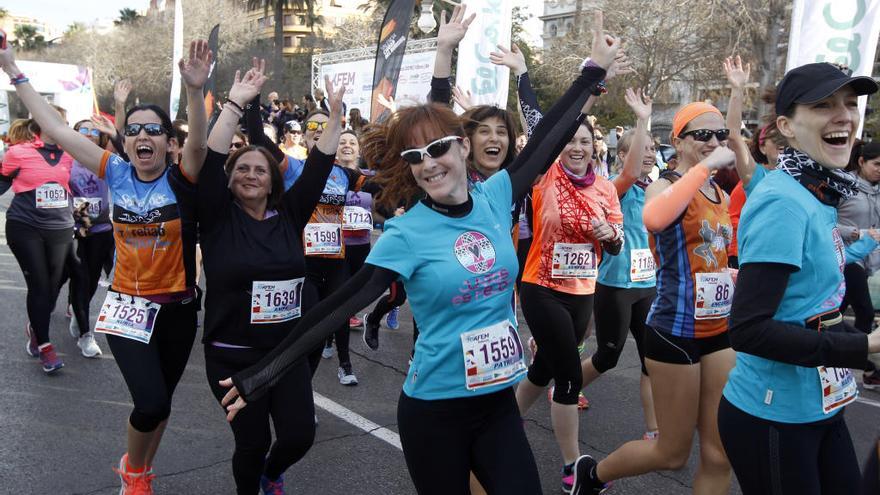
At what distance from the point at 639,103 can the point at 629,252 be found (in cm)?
110

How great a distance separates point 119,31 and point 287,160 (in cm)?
6125

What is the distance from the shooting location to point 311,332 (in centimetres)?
243

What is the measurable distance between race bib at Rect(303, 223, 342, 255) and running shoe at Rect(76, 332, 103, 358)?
7.38 feet

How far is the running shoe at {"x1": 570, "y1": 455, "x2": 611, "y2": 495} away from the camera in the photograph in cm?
368

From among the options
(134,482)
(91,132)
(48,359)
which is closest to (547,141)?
(134,482)

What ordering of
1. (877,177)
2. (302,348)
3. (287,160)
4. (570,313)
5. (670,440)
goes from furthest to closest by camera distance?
1. (877,177)
2. (287,160)
3. (570,313)
4. (670,440)
5. (302,348)

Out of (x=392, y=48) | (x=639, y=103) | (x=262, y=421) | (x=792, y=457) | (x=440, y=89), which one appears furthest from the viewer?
(x=392, y=48)

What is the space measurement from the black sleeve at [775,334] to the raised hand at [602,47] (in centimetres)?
143

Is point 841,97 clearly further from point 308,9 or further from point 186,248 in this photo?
point 308,9

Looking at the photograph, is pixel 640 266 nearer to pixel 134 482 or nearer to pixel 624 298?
pixel 624 298

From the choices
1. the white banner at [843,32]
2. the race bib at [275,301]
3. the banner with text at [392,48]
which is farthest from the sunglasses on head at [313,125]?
the banner with text at [392,48]

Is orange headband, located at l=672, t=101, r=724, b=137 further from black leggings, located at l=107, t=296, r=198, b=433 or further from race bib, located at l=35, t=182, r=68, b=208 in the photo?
race bib, located at l=35, t=182, r=68, b=208

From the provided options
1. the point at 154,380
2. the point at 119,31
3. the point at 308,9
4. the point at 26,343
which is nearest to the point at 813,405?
the point at 154,380

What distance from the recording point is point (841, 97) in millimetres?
2271
